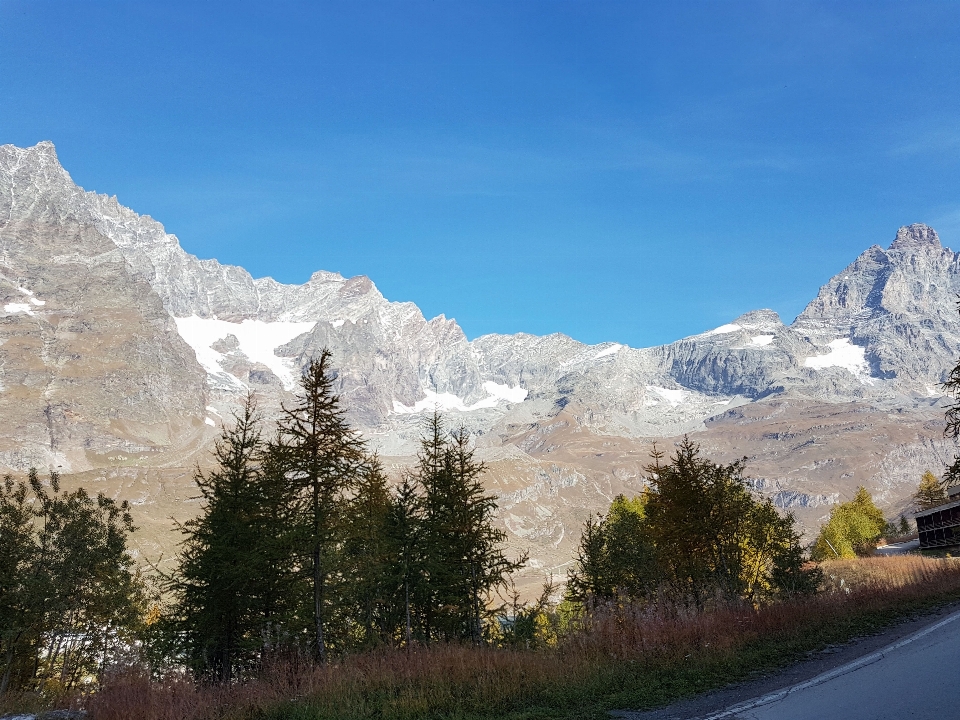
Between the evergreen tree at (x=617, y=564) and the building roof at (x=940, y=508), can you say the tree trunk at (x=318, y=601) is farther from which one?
the building roof at (x=940, y=508)

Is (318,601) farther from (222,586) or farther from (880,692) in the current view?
(880,692)

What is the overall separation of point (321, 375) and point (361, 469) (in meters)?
2.91

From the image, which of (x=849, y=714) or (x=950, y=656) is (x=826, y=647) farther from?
(x=849, y=714)

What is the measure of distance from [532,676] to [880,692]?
516cm

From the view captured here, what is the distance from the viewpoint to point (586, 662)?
38.6 feet

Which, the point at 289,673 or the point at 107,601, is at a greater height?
the point at 107,601

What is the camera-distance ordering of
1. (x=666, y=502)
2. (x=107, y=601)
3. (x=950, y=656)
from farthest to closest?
(x=666, y=502) → (x=107, y=601) → (x=950, y=656)

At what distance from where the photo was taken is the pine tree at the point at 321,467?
672 inches

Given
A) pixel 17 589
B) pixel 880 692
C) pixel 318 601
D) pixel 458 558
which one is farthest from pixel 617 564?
pixel 17 589

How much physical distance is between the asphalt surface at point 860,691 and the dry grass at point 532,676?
75 centimetres

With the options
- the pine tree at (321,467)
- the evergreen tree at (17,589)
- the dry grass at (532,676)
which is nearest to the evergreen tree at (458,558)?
the pine tree at (321,467)

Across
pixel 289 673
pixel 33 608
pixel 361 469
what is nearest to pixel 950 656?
pixel 289 673

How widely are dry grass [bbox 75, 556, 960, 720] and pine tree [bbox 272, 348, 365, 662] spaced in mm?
3794

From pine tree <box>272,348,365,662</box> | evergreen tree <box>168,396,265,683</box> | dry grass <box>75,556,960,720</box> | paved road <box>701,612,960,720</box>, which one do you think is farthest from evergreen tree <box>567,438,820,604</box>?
paved road <box>701,612,960,720</box>
